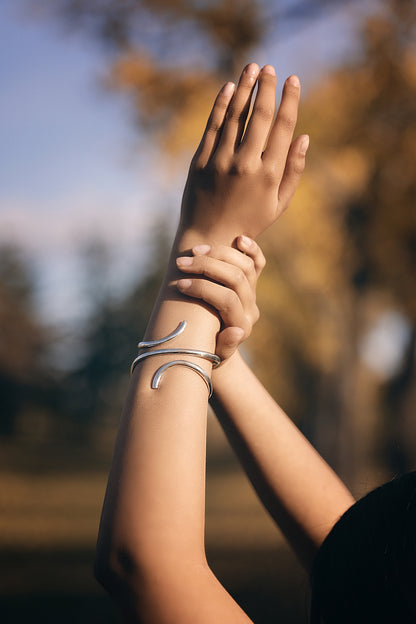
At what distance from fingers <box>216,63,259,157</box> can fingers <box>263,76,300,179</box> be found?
0.19ft

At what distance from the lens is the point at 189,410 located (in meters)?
0.91

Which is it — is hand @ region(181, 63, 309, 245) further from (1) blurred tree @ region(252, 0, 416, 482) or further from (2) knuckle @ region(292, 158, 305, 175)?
(1) blurred tree @ region(252, 0, 416, 482)

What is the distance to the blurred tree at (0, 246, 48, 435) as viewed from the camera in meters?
21.2

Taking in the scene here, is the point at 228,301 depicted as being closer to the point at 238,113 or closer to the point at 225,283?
the point at 225,283

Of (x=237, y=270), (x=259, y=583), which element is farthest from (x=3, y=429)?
(x=237, y=270)

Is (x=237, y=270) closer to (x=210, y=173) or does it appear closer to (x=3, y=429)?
(x=210, y=173)

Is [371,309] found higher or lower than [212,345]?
higher

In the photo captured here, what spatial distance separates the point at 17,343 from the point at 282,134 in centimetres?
2609

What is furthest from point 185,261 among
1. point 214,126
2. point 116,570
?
point 116,570

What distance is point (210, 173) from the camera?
3.44 ft

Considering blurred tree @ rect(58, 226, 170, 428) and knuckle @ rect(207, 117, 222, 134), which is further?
blurred tree @ rect(58, 226, 170, 428)

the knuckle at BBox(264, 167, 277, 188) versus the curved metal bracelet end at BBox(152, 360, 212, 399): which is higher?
the knuckle at BBox(264, 167, 277, 188)

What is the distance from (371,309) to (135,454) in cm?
973

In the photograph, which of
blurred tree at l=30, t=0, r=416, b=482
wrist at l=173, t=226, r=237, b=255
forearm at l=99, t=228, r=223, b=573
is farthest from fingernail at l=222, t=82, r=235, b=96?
blurred tree at l=30, t=0, r=416, b=482
